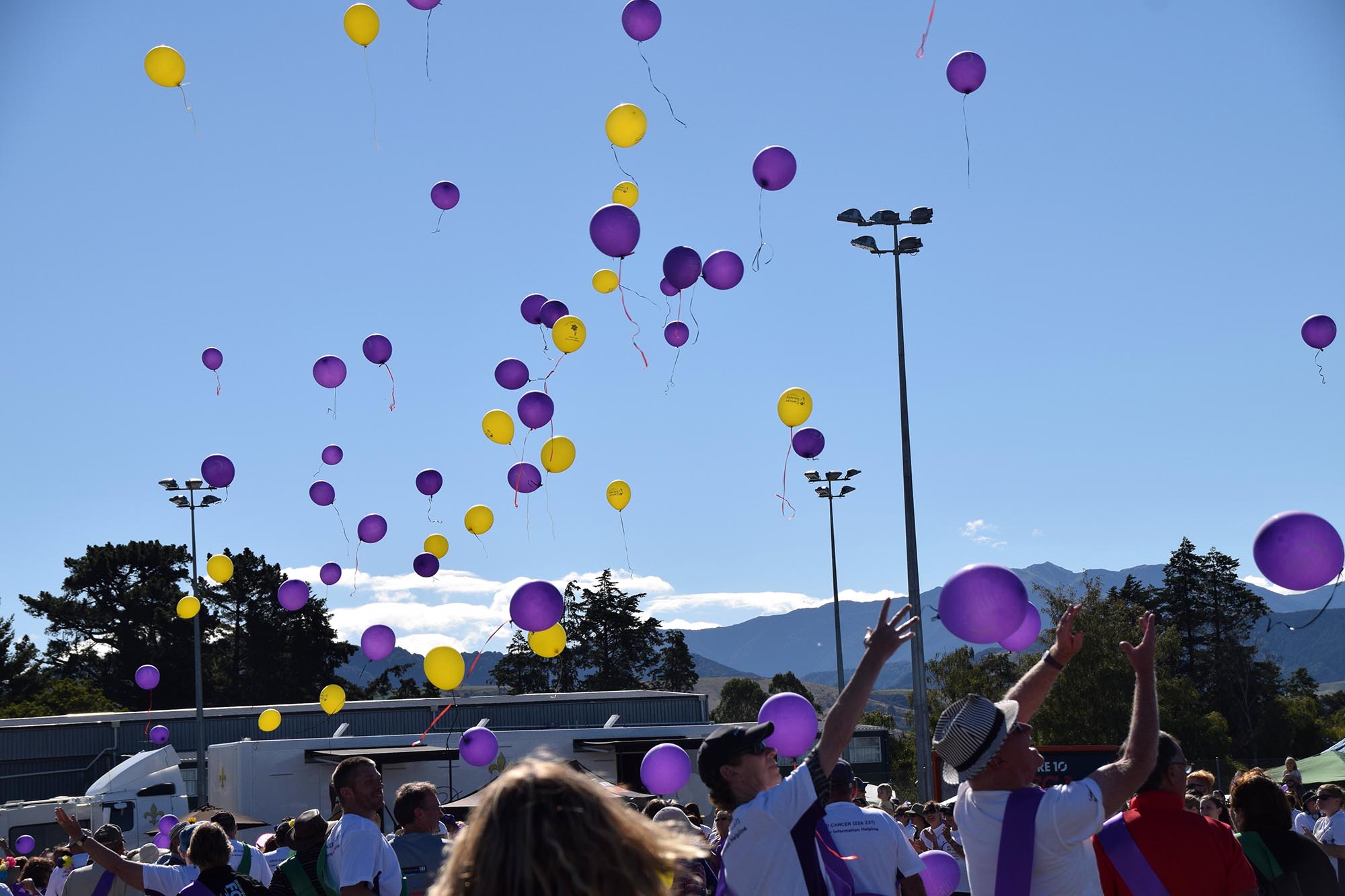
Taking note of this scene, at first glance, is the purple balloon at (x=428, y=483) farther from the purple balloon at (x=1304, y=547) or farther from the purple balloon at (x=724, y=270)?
the purple balloon at (x=1304, y=547)

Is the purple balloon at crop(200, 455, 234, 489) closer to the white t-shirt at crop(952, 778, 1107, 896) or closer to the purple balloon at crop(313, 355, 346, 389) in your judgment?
the purple balloon at crop(313, 355, 346, 389)

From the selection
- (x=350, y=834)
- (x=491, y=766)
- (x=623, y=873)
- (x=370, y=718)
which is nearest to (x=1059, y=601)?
(x=370, y=718)

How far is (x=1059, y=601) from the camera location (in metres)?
41.1

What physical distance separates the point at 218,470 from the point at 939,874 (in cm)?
1461

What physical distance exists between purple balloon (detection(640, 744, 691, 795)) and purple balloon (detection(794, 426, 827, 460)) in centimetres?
583

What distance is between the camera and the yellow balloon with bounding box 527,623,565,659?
12172 millimetres

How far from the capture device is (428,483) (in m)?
16.3

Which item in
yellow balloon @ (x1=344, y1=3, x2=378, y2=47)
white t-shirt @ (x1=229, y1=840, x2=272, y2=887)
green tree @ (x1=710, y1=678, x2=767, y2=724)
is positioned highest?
yellow balloon @ (x1=344, y1=3, x2=378, y2=47)

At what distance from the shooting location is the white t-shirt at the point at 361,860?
4977 mm

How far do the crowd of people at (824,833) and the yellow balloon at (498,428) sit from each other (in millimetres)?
6429

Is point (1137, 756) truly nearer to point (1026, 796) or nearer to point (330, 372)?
point (1026, 796)

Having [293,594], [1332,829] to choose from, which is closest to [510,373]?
[293,594]

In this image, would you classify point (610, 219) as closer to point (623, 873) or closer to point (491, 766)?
point (623, 873)

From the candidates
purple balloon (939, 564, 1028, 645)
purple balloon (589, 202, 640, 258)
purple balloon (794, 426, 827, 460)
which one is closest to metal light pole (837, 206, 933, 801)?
purple balloon (794, 426, 827, 460)
